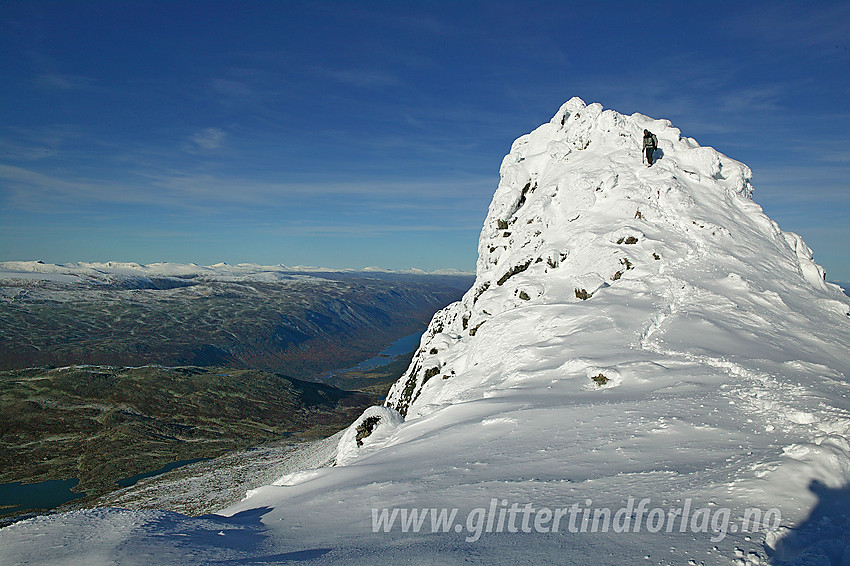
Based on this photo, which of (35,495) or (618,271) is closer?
(618,271)

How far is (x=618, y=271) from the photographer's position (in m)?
37.9

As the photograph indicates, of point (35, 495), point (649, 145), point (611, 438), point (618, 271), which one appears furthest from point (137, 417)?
point (611, 438)

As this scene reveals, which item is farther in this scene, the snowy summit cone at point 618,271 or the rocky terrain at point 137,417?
the rocky terrain at point 137,417

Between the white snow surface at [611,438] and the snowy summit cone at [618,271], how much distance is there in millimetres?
259

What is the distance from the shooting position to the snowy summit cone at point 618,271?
26.3 meters

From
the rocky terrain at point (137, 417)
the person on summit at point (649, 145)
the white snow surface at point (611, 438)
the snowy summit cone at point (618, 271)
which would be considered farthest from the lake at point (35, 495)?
the person on summit at point (649, 145)

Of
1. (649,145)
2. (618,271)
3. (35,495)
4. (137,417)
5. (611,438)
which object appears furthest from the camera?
(137,417)

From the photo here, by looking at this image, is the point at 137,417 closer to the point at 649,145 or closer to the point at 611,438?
the point at 649,145

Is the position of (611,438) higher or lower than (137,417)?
Result: higher

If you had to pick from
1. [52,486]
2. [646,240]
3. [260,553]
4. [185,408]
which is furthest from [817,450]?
[185,408]

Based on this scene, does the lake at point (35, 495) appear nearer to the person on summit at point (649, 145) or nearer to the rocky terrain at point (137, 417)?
the rocky terrain at point (137, 417)

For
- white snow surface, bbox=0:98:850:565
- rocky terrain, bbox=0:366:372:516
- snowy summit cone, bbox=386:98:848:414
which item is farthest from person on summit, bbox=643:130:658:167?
rocky terrain, bbox=0:366:372:516

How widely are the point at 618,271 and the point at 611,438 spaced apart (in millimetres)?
27649

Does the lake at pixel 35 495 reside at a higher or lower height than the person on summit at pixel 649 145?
lower
